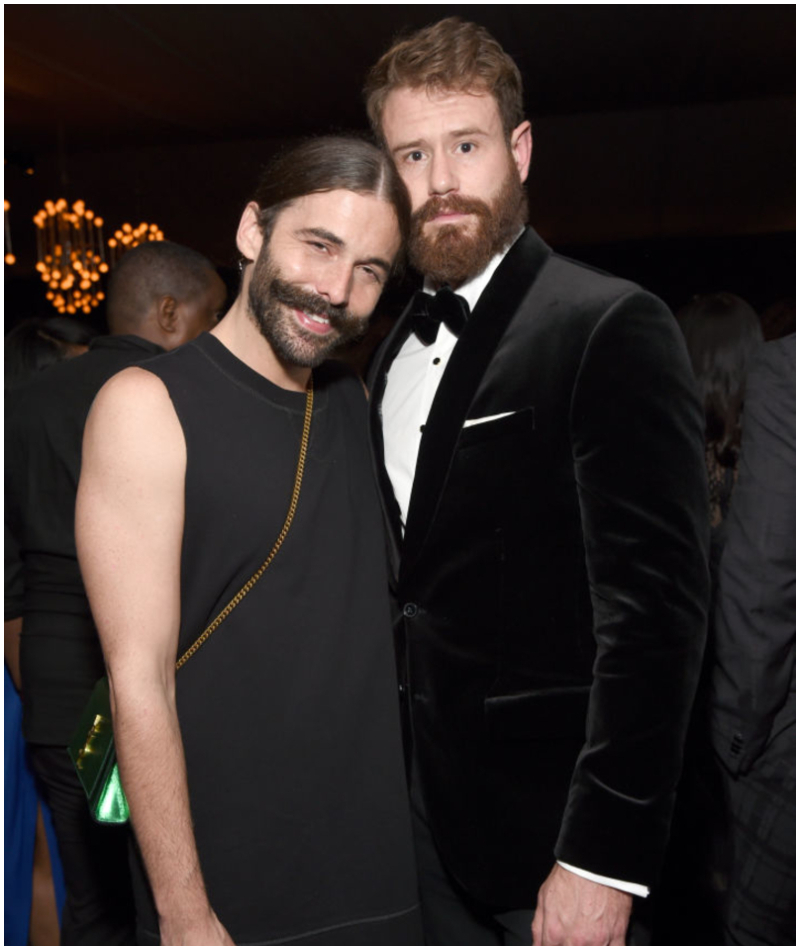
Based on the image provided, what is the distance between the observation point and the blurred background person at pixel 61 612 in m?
2.66

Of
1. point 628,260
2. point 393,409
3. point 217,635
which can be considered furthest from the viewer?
point 628,260

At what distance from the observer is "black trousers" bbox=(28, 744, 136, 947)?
2.71 meters

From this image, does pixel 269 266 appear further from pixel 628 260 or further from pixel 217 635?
pixel 628 260

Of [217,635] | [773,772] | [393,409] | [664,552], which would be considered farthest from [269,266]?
[773,772]

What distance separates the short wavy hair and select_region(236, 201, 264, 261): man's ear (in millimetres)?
307

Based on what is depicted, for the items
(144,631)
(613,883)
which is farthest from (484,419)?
(613,883)

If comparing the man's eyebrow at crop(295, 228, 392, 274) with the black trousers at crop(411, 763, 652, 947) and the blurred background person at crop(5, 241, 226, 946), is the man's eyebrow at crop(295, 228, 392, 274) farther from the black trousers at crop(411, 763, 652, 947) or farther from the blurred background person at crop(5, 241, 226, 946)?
the blurred background person at crop(5, 241, 226, 946)

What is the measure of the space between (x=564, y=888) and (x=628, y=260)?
28.9 ft

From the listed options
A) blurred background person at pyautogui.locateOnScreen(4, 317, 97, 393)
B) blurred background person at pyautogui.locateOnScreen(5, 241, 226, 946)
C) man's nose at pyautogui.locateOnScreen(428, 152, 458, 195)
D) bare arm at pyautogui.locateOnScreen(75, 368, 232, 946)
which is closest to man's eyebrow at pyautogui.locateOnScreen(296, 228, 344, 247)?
man's nose at pyautogui.locateOnScreen(428, 152, 458, 195)

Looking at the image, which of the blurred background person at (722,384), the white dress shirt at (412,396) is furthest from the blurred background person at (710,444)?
the white dress shirt at (412,396)

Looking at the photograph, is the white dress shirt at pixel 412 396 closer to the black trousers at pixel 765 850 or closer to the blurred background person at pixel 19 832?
the black trousers at pixel 765 850

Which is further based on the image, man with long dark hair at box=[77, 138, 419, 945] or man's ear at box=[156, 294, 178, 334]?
man's ear at box=[156, 294, 178, 334]

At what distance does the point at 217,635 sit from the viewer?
148 centimetres

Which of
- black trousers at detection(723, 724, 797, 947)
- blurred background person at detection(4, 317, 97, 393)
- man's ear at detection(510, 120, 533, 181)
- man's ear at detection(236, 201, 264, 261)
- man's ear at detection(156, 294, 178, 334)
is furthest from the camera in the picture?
blurred background person at detection(4, 317, 97, 393)
